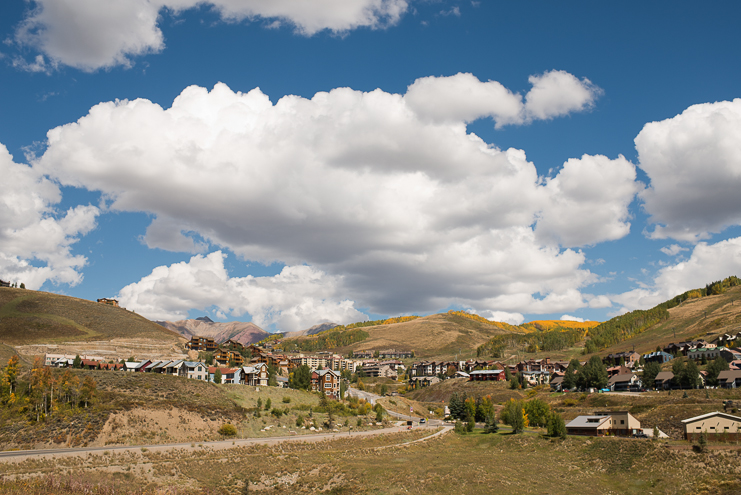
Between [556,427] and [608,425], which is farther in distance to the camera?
[608,425]

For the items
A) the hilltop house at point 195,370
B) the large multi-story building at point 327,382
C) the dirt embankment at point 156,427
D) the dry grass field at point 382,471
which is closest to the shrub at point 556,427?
the dry grass field at point 382,471

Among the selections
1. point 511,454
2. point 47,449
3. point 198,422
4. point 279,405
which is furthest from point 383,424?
point 47,449

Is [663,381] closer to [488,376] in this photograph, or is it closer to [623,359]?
[623,359]

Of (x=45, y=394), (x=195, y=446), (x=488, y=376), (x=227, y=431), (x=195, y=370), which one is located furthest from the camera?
(x=488, y=376)

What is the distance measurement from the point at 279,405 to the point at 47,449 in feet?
128

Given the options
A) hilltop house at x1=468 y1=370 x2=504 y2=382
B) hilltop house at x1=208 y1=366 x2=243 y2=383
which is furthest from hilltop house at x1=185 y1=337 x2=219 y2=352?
hilltop house at x1=468 y1=370 x2=504 y2=382

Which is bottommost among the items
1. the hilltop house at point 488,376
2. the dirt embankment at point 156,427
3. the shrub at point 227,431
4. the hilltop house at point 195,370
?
the hilltop house at point 488,376

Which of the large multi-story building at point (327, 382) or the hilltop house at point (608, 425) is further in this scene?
the large multi-story building at point (327, 382)

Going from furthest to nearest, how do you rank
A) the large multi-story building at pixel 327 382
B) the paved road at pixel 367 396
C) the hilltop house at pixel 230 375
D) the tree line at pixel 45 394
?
the paved road at pixel 367 396, the large multi-story building at pixel 327 382, the hilltop house at pixel 230 375, the tree line at pixel 45 394

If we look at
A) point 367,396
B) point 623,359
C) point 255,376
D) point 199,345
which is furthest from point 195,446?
point 623,359

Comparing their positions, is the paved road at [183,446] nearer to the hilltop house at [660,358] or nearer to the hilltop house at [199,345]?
the hilltop house at [660,358]

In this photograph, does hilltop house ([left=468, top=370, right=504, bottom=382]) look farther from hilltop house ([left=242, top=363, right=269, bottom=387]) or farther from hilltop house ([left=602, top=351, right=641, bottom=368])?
hilltop house ([left=242, top=363, right=269, bottom=387])

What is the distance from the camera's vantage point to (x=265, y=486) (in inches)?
1752

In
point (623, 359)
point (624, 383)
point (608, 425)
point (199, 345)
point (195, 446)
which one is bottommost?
point (608, 425)
